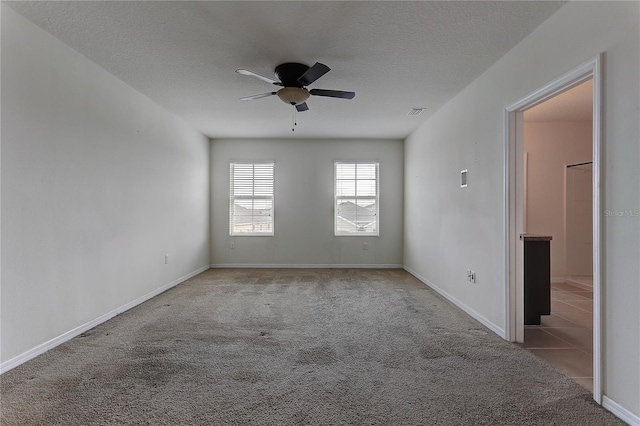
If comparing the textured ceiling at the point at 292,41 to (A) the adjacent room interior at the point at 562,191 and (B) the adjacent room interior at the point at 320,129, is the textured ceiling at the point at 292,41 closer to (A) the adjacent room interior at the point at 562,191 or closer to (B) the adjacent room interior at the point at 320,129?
(B) the adjacent room interior at the point at 320,129

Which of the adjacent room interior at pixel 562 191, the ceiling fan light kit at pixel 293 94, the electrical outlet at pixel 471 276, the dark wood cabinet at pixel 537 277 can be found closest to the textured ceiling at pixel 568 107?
the adjacent room interior at pixel 562 191

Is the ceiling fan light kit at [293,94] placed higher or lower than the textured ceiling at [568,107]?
lower

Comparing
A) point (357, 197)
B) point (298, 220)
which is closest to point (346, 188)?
point (357, 197)

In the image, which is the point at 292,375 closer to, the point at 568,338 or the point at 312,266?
the point at 568,338

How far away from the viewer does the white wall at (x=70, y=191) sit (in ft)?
7.42

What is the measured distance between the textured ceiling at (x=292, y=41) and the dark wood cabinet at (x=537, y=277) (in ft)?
6.12

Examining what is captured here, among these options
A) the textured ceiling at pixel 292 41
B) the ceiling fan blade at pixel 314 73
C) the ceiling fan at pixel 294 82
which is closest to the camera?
the textured ceiling at pixel 292 41

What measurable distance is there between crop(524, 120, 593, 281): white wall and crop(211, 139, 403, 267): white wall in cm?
239

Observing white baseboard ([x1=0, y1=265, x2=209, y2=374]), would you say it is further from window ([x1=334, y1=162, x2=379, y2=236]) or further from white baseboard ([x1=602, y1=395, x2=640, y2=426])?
white baseboard ([x1=602, y1=395, x2=640, y2=426])

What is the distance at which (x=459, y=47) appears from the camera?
2695 millimetres

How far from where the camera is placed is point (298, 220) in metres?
6.24

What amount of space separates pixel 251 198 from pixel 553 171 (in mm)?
5435

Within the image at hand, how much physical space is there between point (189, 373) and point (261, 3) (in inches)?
102

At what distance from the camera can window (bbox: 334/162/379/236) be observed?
630cm
